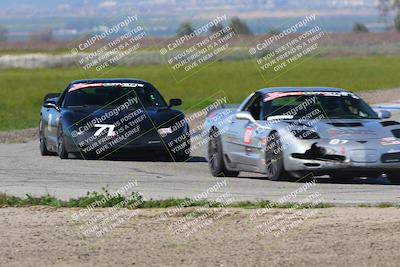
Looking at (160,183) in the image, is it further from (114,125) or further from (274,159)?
(114,125)

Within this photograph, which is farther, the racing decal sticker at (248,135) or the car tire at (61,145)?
the car tire at (61,145)

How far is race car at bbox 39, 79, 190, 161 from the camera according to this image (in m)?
20.7

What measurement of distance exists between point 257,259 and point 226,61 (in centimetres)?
8355

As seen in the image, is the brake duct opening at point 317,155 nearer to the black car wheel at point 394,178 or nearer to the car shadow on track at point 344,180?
the car shadow on track at point 344,180

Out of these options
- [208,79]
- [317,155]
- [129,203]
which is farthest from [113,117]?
[208,79]

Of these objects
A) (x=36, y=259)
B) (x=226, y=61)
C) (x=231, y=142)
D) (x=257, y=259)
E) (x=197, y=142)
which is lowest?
(x=226, y=61)

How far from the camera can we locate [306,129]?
660 inches

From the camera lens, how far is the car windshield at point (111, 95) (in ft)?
71.1

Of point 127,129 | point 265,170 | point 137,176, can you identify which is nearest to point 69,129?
point 127,129

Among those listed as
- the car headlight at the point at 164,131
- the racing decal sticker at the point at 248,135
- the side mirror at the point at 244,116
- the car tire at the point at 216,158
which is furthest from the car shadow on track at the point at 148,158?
the racing decal sticker at the point at 248,135

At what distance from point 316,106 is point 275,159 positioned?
46.5 inches

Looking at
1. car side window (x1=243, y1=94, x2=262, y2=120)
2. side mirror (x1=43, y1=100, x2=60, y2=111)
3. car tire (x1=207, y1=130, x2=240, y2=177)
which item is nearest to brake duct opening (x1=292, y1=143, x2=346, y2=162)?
car side window (x1=243, y1=94, x2=262, y2=120)

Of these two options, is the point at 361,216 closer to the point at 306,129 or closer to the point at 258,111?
the point at 306,129

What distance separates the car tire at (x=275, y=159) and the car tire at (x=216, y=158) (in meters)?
1.11
